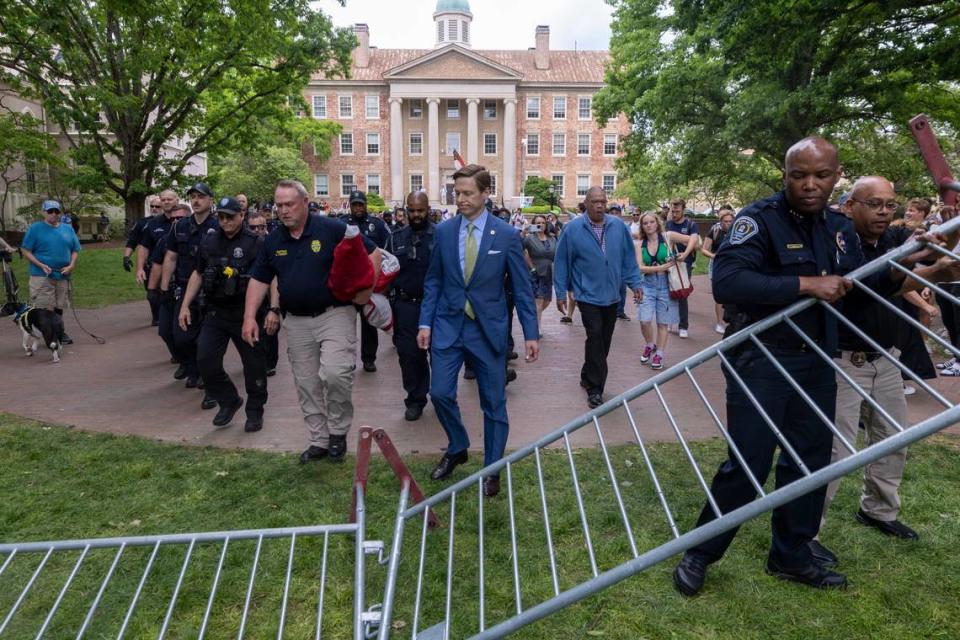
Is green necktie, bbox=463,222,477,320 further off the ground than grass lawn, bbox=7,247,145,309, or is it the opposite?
green necktie, bbox=463,222,477,320

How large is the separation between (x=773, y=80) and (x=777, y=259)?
1908cm

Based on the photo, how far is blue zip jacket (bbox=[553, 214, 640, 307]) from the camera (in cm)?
654

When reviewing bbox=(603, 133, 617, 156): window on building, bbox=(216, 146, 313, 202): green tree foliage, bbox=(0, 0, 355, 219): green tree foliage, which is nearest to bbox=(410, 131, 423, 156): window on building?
bbox=(216, 146, 313, 202): green tree foliage

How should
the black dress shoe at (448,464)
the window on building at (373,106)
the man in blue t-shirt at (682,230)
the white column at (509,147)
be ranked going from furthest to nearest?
the window on building at (373,106) < the white column at (509,147) < the man in blue t-shirt at (682,230) < the black dress shoe at (448,464)

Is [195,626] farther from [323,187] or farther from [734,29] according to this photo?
[323,187]

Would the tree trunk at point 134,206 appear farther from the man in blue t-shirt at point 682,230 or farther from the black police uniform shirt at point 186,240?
the man in blue t-shirt at point 682,230

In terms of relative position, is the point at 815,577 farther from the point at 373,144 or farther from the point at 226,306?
the point at 373,144

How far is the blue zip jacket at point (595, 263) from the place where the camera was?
21.5 feet

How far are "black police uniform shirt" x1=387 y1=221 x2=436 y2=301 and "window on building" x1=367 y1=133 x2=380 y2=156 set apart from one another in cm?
5936

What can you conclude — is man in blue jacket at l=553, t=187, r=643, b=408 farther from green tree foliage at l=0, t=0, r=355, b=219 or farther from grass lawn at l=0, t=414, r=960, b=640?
green tree foliage at l=0, t=0, r=355, b=219

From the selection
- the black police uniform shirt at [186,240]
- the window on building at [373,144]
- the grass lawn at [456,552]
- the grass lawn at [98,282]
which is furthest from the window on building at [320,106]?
the grass lawn at [456,552]

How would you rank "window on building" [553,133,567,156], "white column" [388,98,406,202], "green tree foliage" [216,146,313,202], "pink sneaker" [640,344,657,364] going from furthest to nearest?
"window on building" [553,133,567,156], "white column" [388,98,406,202], "green tree foliage" [216,146,313,202], "pink sneaker" [640,344,657,364]

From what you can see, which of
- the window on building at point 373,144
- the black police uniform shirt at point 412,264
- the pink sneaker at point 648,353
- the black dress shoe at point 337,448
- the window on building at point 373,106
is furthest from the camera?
the window on building at point 373,144

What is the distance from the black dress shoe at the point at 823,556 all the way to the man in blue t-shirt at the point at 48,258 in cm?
926
